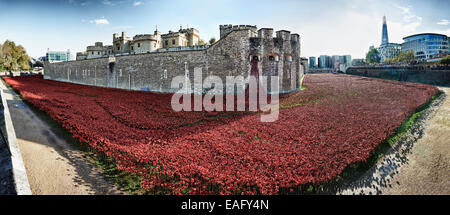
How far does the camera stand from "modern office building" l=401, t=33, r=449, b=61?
48816mm

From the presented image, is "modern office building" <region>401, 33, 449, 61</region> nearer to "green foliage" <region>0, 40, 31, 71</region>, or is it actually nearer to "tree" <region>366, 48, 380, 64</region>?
"tree" <region>366, 48, 380, 64</region>

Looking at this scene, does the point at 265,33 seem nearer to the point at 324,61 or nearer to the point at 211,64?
the point at 211,64

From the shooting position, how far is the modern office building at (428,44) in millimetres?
48816

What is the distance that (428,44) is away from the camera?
5409cm

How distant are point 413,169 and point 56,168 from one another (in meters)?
10.7

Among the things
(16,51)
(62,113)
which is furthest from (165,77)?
(16,51)

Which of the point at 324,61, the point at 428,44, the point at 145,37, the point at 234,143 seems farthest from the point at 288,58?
the point at 324,61

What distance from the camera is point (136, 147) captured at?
264 inches

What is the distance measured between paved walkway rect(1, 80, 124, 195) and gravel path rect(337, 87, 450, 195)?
254 inches

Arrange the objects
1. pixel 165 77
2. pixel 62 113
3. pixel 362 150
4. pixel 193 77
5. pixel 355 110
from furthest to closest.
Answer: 1. pixel 165 77
2. pixel 193 77
3. pixel 355 110
4. pixel 62 113
5. pixel 362 150

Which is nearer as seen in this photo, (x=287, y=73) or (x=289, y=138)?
(x=289, y=138)

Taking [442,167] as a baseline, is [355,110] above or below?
above
